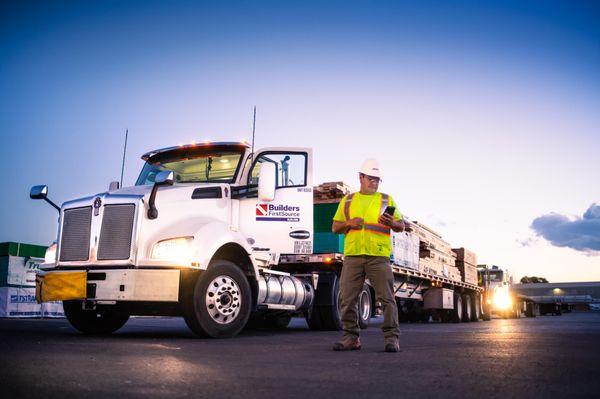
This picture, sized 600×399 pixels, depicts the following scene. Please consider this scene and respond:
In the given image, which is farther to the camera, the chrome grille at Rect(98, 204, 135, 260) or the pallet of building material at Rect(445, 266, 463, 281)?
the pallet of building material at Rect(445, 266, 463, 281)

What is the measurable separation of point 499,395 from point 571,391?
20.3 inches

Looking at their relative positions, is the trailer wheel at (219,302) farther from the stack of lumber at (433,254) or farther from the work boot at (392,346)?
the stack of lumber at (433,254)

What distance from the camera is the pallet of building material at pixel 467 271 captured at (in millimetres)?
23266

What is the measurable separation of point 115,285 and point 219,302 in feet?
4.51

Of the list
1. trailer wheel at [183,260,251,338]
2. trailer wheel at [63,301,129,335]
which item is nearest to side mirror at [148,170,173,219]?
trailer wheel at [183,260,251,338]

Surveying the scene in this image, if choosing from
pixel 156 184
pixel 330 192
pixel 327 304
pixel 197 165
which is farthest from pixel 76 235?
pixel 330 192

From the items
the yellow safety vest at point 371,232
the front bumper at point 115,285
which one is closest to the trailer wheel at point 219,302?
the front bumper at point 115,285

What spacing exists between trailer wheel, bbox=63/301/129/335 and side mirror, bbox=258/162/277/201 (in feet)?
9.61

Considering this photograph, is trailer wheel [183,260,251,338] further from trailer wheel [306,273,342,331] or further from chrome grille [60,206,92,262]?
trailer wheel [306,273,342,331]

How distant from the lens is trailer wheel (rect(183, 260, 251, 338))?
310 inches

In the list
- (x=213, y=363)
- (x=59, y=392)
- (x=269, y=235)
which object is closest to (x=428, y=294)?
(x=269, y=235)

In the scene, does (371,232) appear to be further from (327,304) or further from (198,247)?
(327,304)

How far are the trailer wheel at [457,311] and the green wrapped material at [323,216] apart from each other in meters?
10.5

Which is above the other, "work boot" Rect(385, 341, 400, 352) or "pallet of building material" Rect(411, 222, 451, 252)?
"pallet of building material" Rect(411, 222, 451, 252)
